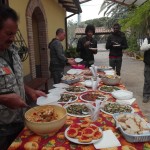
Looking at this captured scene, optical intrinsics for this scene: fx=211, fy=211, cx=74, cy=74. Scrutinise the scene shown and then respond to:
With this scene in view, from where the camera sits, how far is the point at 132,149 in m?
1.43

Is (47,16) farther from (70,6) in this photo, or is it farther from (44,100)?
(44,100)

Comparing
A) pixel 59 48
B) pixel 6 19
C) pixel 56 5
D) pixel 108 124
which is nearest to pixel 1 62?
pixel 6 19

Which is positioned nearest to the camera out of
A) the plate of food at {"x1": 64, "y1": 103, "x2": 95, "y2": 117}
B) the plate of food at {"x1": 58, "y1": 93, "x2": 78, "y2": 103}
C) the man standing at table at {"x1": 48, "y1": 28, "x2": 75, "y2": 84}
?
the plate of food at {"x1": 64, "y1": 103, "x2": 95, "y2": 117}

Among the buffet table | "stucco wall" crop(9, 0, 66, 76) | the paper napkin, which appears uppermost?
"stucco wall" crop(9, 0, 66, 76)

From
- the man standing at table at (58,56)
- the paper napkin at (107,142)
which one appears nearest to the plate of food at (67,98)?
the paper napkin at (107,142)

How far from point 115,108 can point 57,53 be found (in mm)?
2452

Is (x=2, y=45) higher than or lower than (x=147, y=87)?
higher

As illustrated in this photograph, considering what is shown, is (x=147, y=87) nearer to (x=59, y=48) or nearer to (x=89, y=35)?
(x=89, y=35)

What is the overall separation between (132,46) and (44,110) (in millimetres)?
14921

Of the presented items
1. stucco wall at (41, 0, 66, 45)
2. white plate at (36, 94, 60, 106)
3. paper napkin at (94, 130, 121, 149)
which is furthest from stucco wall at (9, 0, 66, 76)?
paper napkin at (94, 130, 121, 149)

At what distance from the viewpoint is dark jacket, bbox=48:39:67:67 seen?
4.27 m

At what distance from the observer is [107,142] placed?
4.94 ft

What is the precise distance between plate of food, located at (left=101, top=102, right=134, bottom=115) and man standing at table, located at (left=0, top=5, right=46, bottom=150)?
816mm

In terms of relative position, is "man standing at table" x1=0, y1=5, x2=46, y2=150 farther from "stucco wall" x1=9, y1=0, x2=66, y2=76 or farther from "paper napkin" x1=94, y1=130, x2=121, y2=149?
"stucco wall" x1=9, y1=0, x2=66, y2=76
